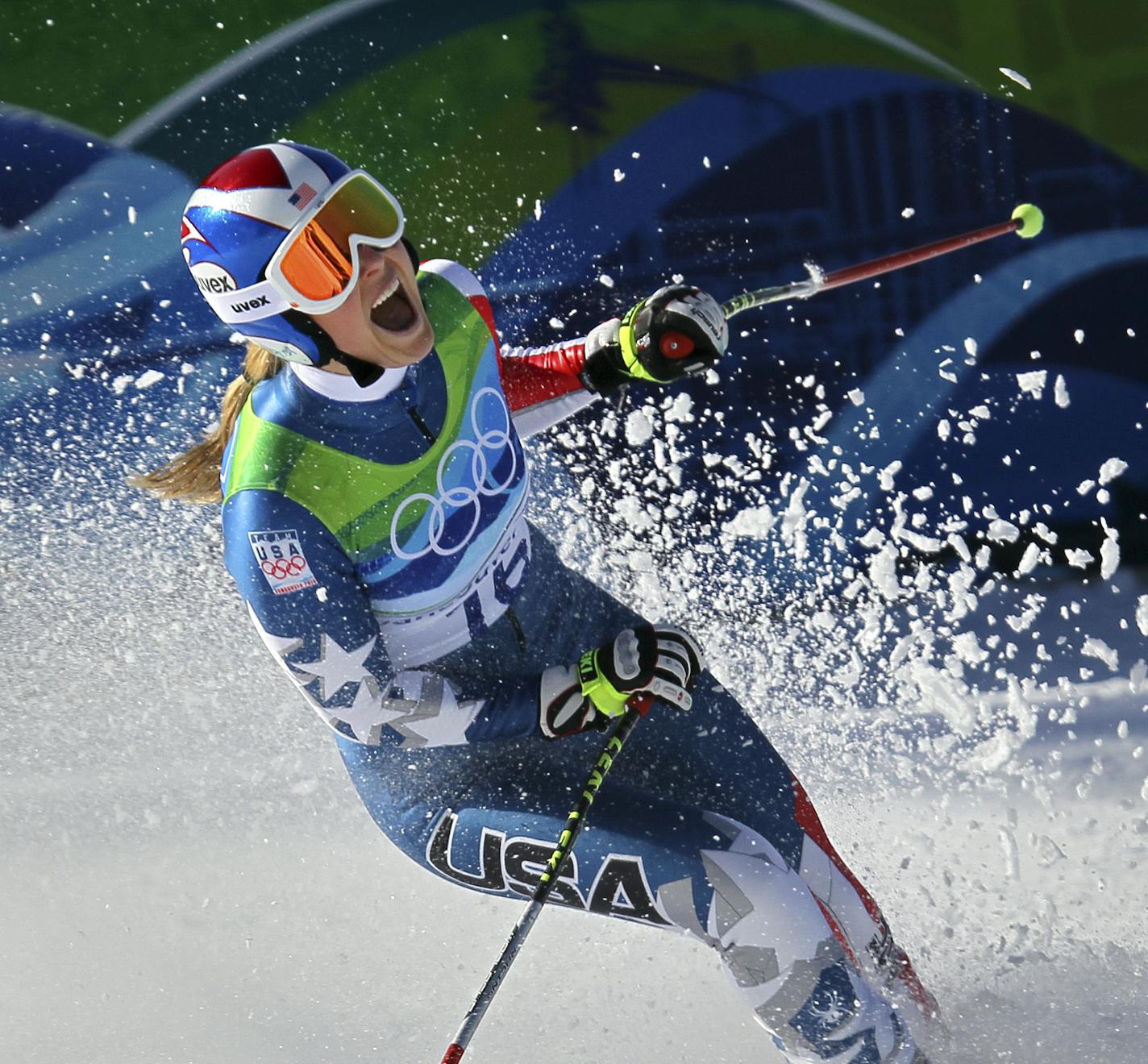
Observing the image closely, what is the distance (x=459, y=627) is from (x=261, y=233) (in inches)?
29.1

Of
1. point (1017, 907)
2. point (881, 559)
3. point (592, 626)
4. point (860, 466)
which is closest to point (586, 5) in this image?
point (860, 466)

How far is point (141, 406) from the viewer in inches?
193

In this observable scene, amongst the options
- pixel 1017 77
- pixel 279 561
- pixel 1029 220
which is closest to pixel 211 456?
pixel 279 561

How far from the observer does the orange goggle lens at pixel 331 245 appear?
2.06 meters

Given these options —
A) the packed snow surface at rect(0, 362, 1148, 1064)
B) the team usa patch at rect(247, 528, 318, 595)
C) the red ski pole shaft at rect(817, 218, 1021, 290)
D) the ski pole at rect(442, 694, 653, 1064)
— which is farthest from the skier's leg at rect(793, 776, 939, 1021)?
the red ski pole shaft at rect(817, 218, 1021, 290)

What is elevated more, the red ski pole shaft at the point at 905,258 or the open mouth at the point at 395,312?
the open mouth at the point at 395,312

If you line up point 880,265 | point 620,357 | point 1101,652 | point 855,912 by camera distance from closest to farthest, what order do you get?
point 855,912 < point 620,357 < point 880,265 < point 1101,652

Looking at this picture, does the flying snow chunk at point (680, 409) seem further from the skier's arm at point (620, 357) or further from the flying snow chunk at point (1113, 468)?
the skier's arm at point (620, 357)

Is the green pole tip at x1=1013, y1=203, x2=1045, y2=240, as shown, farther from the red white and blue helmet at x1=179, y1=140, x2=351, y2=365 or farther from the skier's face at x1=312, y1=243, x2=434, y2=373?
the red white and blue helmet at x1=179, y1=140, x2=351, y2=365

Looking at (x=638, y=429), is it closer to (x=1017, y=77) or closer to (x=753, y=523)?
(x=753, y=523)

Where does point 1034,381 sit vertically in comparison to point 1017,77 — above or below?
below

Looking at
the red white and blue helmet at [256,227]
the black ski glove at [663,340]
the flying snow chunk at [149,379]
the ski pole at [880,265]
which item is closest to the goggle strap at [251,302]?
the red white and blue helmet at [256,227]

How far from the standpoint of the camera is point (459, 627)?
2.39m

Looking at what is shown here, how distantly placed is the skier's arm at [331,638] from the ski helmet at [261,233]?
26 cm
